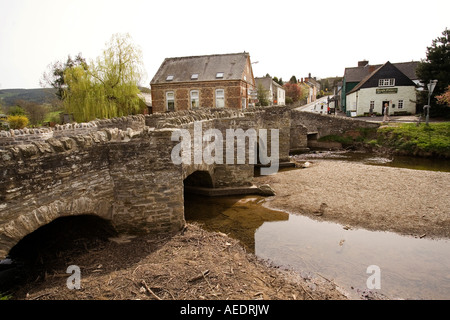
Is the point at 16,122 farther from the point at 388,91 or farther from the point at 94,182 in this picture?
the point at 388,91

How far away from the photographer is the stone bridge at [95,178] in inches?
186

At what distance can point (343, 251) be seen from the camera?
311 inches

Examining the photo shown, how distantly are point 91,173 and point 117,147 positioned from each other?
0.90 metres

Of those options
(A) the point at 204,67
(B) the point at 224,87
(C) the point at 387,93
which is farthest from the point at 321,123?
(A) the point at 204,67

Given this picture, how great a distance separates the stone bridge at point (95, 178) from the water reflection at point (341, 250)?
237cm

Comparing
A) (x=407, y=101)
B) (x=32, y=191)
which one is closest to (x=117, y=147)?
(x=32, y=191)

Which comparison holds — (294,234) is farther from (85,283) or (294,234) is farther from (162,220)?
(85,283)

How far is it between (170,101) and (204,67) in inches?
239

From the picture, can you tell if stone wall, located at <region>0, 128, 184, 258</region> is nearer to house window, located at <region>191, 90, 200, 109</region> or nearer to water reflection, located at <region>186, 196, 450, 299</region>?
water reflection, located at <region>186, 196, 450, 299</region>

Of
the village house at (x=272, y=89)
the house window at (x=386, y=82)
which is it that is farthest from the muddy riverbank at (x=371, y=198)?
the village house at (x=272, y=89)

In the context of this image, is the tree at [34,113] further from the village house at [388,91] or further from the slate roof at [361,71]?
the slate roof at [361,71]

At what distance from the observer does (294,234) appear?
29.5 feet

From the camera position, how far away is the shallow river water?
6.38 meters

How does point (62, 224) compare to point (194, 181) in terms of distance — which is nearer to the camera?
point (62, 224)
